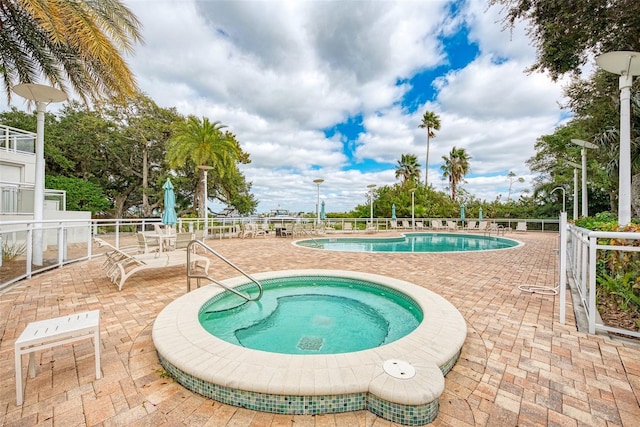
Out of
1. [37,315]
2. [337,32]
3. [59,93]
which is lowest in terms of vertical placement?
[37,315]

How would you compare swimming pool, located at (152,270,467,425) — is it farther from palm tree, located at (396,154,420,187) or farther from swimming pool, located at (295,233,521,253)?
palm tree, located at (396,154,420,187)

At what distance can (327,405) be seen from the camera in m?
1.88

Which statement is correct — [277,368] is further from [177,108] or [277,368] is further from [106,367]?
[177,108]

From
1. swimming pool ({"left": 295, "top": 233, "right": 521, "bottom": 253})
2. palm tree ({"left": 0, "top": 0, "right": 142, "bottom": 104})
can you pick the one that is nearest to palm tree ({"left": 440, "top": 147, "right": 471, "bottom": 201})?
swimming pool ({"left": 295, "top": 233, "right": 521, "bottom": 253})

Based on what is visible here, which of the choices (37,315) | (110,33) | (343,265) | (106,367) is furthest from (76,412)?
(110,33)

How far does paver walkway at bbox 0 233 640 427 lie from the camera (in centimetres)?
181

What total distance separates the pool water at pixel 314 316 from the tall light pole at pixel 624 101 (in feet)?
12.4

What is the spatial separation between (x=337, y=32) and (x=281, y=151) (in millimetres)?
18260

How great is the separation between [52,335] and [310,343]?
2.40 m

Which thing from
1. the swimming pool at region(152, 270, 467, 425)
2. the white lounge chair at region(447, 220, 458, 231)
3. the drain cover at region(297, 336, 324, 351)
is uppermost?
the white lounge chair at region(447, 220, 458, 231)

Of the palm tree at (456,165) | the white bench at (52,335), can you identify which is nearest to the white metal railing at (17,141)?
the white bench at (52,335)

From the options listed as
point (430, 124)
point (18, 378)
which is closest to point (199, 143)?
point (18, 378)

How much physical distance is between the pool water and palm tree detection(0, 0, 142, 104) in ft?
17.7

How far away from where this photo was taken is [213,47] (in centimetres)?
930
